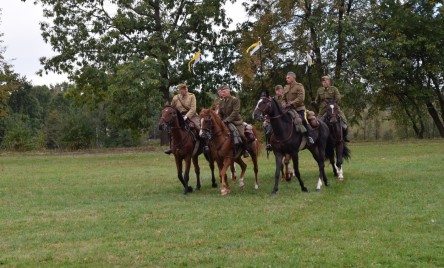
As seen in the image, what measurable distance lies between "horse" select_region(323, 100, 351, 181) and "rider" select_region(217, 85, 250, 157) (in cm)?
308

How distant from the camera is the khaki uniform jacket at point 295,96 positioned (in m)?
15.6

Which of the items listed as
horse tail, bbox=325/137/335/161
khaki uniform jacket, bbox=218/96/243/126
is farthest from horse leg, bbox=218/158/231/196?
horse tail, bbox=325/137/335/161

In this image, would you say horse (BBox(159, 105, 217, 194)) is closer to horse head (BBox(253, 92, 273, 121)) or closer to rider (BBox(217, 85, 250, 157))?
rider (BBox(217, 85, 250, 157))

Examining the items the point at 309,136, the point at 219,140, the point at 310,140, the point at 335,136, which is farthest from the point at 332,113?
the point at 219,140

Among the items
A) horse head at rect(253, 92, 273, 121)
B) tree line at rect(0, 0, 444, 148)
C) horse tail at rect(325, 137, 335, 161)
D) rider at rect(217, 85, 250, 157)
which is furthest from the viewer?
tree line at rect(0, 0, 444, 148)

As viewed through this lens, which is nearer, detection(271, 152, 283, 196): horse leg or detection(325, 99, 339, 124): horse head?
detection(271, 152, 283, 196): horse leg

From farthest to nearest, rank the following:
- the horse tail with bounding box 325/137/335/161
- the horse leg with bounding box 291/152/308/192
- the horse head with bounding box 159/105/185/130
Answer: the horse tail with bounding box 325/137/335/161
the horse leg with bounding box 291/152/308/192
the horse head with bounding box 159/105/185/130

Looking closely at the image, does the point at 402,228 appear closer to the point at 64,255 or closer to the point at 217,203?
the point at 217,203

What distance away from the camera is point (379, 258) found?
8.09 meters

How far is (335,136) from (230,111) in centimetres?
383

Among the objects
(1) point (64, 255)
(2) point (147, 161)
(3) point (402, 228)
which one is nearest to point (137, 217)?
(1) point (64, 255)

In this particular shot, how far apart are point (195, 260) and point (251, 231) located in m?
2.19

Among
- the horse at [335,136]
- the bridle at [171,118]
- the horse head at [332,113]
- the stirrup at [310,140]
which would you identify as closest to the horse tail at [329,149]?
the horse at [335,136]

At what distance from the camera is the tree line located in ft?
118
